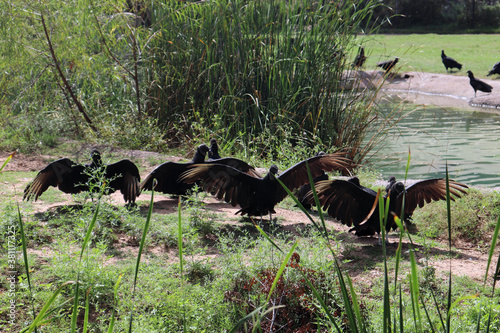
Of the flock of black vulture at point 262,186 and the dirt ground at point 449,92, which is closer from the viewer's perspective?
the flock of black vulture at point 262,186

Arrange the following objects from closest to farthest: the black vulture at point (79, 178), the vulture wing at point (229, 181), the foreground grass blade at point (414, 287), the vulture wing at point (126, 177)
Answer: the foreground grass blade at point (414, 287) → the vulture wing at point (229, 181) → the black vulture at point (79, 178) → the vulture wing at point (126, 177)

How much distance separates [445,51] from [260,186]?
2558cm

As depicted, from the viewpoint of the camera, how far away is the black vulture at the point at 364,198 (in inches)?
201

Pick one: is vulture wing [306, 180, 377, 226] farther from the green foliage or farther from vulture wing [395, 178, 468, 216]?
the green foliage

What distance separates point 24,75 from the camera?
10.5 metres

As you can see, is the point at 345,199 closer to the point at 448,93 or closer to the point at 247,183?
the point at 247,183

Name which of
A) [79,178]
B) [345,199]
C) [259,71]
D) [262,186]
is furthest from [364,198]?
[259,71]

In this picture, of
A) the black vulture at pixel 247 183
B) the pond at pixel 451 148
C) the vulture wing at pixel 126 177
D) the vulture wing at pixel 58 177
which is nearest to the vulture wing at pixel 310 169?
the black vulture at pixel 247 183

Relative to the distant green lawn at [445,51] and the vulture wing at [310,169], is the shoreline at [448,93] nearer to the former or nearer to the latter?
the distant green lawn at [445,51]

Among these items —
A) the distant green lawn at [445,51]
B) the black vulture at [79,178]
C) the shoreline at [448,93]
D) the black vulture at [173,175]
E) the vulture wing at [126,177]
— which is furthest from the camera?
the distant green lawn at [445,51]

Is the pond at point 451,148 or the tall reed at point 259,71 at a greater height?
the tall reed at point 259,71

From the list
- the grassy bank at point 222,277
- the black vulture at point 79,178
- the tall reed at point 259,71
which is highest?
the tall reed at point 259,71

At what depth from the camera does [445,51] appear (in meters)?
28.2

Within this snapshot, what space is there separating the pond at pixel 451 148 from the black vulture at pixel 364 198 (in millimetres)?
2045
